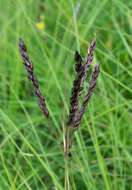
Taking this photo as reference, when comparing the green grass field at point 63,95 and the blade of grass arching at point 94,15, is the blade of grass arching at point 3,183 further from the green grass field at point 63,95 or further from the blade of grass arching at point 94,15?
the blade of grass arching at point 94,15

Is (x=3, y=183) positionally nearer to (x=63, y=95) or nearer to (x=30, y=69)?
(x=63, y=95)

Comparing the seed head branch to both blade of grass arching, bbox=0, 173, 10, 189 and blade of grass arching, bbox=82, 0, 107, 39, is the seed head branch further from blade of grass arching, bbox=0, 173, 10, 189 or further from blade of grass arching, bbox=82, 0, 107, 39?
blade of grass arching, bbox=82, 0, 107, 39

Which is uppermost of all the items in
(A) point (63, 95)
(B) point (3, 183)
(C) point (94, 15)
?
(C) point (94, 15)

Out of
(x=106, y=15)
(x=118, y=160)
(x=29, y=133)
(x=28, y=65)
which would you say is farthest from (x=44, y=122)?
(x=28, y=65)

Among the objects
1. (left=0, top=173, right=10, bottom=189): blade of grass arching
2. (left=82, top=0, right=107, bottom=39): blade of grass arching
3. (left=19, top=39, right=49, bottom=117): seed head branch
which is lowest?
(left=0, top=173, right=10, bottom=189): blade of grass arching

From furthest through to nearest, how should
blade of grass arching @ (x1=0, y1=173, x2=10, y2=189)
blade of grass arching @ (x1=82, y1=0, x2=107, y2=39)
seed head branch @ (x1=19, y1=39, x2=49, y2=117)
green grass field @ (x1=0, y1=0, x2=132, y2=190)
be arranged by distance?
blade of grass arching @ (x1=82, y1=0, x2=107, y2=39), green grass field @ (x1=0, y1=0, x2=132, y2=190), blade of grass arching @ (x1=0, y1=173, x2=10, y2=189), seed head branch @ (x1=19, y1=39, x2=49, y2=117)

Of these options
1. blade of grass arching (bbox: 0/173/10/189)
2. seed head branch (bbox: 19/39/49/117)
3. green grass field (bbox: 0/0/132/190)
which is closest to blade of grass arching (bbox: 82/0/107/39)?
green grass field (bbox: 0/0/132/190)


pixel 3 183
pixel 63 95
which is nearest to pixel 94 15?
pixel 63 95

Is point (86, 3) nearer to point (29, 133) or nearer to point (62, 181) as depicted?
point (29, 133)
